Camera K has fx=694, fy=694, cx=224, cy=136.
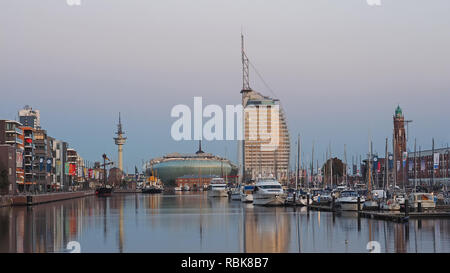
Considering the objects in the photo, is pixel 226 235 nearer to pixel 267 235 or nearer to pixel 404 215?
pixel 267 235

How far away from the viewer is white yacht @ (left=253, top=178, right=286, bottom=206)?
90062 mm

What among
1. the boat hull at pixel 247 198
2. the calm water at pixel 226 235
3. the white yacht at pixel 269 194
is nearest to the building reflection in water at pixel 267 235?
the calm water at pixel 226 235

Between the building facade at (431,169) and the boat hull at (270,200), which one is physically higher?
the building facade at (431,169)

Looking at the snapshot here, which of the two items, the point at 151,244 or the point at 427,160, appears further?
the point at 427,160

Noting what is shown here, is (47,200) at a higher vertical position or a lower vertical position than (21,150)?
lower

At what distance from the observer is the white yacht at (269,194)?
9006cm

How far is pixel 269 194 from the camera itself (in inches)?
3583

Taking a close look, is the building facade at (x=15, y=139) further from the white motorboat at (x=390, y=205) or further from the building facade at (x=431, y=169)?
the building facade at (x=431, y=169)

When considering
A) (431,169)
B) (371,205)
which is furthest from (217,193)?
(371,205)

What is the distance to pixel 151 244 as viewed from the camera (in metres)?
41.0

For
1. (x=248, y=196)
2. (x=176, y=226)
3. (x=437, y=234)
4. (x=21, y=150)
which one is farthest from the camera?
(x=21, y=150)
